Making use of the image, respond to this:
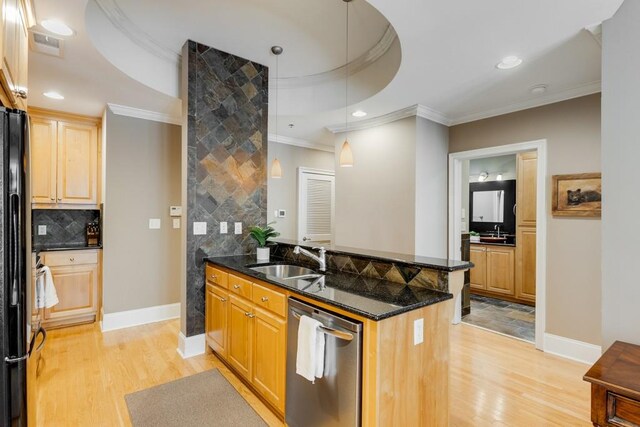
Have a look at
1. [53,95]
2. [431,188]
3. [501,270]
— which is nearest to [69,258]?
[53,95]

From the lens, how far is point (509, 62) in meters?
2.66

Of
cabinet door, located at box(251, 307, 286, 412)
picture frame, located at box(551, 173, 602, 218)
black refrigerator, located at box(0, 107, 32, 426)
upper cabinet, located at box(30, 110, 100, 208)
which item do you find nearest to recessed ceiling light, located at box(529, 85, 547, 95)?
picture frame, located at box(551, 173, 602, 218)

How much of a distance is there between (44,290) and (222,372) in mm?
1981

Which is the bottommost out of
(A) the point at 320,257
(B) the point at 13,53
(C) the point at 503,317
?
(C) the point at 503,317

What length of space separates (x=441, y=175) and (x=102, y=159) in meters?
4.26

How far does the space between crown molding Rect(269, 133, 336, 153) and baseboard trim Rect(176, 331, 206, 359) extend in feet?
10.8

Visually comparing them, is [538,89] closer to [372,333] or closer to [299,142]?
[372,333]

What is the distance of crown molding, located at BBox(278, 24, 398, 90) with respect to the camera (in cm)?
293

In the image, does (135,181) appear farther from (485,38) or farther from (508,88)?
(508,88)

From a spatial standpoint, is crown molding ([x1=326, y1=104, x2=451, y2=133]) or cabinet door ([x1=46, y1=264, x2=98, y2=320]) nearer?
cabinet door ([x1=46, y1=264, x2=98, y2=320])

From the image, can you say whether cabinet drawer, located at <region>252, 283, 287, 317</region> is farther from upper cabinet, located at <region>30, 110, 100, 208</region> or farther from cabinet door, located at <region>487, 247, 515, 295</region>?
cabinet door, located at <region>487, 247, 515, 295</region>

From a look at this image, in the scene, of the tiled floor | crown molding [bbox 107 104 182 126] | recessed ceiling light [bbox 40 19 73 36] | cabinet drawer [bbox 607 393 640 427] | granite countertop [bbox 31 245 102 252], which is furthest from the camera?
the tiled floor

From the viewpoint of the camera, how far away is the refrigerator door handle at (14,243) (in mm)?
1273

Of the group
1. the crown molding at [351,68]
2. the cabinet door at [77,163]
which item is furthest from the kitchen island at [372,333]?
the cabinet door at [77,163]
